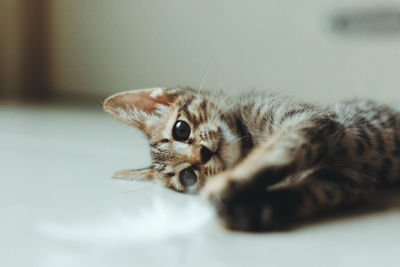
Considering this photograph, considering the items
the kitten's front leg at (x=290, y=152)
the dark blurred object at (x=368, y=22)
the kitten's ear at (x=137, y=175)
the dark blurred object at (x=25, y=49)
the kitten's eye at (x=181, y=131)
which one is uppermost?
the dark blurred object at (x=368, y=22)

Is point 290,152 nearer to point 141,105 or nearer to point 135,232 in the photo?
point 135,232

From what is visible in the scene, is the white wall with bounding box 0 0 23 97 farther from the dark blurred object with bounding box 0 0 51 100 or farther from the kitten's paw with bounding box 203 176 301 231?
the kitten's paw with bounding box 203 176 301 231

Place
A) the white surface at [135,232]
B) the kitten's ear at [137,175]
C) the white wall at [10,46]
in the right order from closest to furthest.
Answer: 1. the white surface at [135,232]
2. the kitten's ear at [137,175]
3. the white wall at [10,46]

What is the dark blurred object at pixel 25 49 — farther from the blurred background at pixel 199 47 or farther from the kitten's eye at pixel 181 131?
the kitten's eye at pixel 181 131

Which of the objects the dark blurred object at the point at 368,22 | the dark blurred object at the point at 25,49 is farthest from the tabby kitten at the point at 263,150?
the dark blurred object at the point at 25,49

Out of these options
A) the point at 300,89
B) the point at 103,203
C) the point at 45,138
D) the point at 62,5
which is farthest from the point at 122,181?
the point at 62,5

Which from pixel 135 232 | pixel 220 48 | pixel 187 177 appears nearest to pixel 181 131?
pixel 187 177

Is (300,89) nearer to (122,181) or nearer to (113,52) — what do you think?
(113,52)
